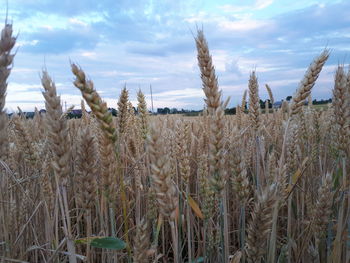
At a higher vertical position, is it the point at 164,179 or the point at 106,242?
the point at 164,179

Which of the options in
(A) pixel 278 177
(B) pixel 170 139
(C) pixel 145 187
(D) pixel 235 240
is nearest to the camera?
(A) pixel 278 177

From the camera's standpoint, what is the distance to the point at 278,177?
1.41 meters

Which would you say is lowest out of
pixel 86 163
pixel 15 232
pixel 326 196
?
pixel 15 232

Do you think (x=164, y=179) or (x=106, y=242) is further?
(x=106, y=242)

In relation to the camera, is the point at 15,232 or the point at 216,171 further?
the point at 15,232

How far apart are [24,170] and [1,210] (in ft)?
4.69

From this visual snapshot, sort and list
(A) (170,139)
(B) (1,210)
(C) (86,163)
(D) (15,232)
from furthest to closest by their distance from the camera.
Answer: (A) (170,139) < (D) (15,232) < (B) (1,210) < (C) (86,163)

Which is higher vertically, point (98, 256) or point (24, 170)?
point (24, 170)

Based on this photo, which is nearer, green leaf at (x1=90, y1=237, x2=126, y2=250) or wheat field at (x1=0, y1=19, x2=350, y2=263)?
wheat field at (x1=0, y1=19, x2=350, y2=263)

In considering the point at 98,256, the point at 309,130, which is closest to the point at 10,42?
the point at 98,256

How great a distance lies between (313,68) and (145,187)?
64.0 inches

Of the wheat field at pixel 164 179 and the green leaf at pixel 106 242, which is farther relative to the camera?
the green leaf at pixel 106 242

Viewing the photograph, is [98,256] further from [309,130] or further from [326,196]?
[309,130]

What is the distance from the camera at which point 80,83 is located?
1065 millimetres
